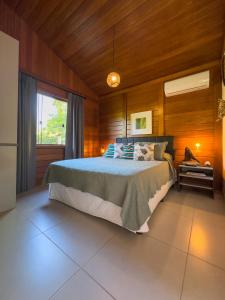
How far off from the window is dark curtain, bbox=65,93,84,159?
15 centimetres

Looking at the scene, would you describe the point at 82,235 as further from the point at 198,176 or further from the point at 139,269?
the point at 198,176

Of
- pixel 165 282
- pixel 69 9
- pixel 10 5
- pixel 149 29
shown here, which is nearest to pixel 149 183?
pixel 165 282

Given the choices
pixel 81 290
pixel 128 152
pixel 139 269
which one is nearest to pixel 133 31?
pixel 128 152

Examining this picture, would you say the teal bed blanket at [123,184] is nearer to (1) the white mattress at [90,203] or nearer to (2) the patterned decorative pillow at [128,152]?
(1) the white mattress at [90,203]

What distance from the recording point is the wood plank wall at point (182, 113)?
9.43 ft

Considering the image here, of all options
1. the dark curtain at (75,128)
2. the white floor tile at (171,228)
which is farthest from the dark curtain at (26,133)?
the white floor tile at (171,228)

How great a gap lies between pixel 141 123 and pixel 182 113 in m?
1.02

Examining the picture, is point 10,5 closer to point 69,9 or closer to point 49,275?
Answer: point 69,9

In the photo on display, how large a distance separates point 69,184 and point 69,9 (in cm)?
307

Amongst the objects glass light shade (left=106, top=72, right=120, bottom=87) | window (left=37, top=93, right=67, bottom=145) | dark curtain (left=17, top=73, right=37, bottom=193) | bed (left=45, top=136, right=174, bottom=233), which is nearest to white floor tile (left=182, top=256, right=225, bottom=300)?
bed (left=45, top=136, right=174, bottom=233)

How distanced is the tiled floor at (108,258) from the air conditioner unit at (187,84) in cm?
248

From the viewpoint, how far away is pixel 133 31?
2652 mm

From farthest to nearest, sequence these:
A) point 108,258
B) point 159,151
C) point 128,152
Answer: point 128,152 < point 159,151 < point 108,258

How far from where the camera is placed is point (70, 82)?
3.85 meters
